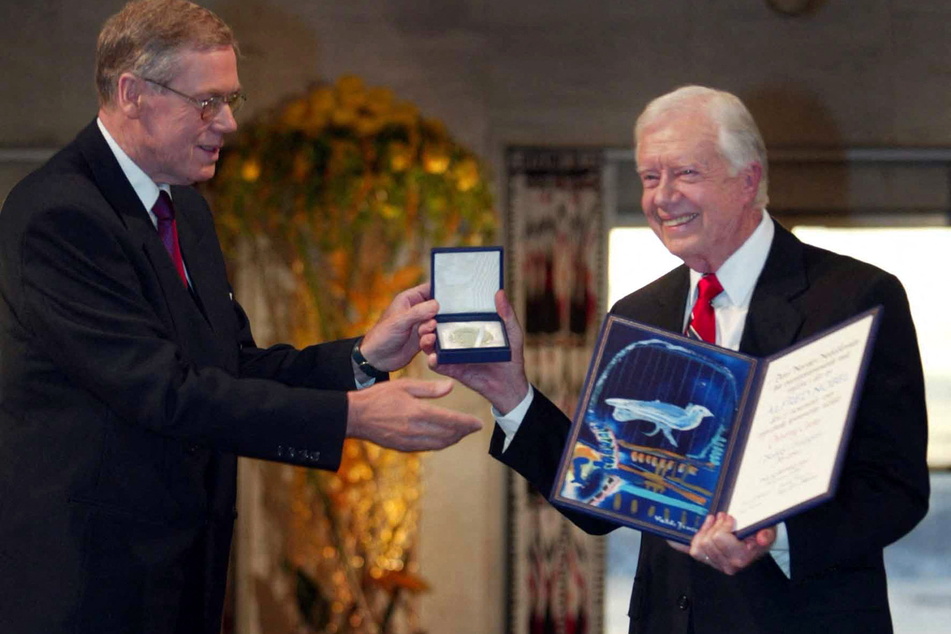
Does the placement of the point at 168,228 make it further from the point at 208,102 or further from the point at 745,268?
the point at 745,268

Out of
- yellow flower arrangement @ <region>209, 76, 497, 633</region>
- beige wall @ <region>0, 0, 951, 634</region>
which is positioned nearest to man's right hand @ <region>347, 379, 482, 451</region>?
yellow flower arrangement @ <region>209, 76, 497, 633</region>

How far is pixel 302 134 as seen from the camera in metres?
4.50

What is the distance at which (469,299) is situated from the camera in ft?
7.70

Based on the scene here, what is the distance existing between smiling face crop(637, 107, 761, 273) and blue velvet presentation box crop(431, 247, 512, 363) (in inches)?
12.3

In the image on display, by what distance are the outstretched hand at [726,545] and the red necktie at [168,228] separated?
3.22 ft

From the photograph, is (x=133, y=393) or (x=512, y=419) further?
(x=512, y=419)

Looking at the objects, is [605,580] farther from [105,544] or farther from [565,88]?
[105,544]

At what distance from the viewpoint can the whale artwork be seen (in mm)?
1959

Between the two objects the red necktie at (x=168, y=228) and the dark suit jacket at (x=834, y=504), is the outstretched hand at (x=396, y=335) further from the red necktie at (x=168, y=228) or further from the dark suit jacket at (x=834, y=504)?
the dark suit jacket at (x=834, y=504)

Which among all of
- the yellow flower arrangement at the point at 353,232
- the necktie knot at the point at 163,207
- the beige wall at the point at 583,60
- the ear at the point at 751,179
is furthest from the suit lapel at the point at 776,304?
the beige wall at the point at 583,60

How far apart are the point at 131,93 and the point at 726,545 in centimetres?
124

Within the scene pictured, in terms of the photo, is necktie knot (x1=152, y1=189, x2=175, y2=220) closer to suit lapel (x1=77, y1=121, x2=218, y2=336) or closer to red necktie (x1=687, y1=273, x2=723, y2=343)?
suit lapel (x1=77, y1=121, x2=218, y2=336)

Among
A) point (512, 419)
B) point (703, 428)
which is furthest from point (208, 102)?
point (703, 428)

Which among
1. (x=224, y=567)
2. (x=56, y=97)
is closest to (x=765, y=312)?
(x=224, y=567)
